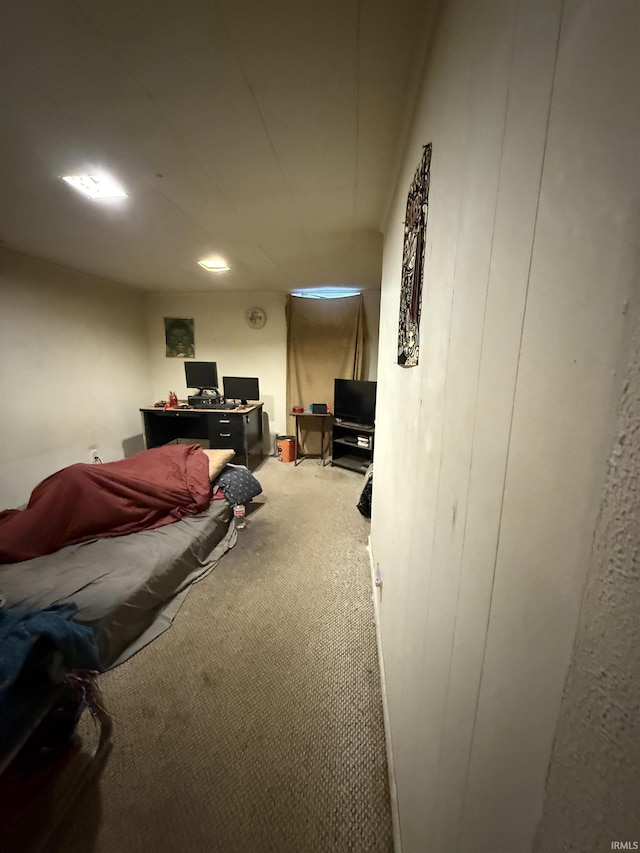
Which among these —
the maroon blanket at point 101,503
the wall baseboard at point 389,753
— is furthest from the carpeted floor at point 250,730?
the maroon blanket at point 101,503

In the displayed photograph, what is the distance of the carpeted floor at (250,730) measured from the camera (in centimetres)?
97

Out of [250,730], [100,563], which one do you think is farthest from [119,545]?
[250,730]

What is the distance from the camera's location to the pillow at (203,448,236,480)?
2654 millimetres

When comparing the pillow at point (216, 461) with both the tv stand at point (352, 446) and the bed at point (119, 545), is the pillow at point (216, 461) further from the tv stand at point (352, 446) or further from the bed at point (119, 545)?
the tv stand at point (352, 446)

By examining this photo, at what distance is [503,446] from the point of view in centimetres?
40

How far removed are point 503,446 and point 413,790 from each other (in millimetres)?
964

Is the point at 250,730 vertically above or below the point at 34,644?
below

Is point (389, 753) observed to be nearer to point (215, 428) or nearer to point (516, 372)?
point (516, 372)

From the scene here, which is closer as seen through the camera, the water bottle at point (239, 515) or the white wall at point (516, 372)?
the white wall at point (516, 372)

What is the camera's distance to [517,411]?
0.37 metres

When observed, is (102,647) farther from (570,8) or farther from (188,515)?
(570,8)

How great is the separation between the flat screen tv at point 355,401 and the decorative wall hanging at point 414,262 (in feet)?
8.79

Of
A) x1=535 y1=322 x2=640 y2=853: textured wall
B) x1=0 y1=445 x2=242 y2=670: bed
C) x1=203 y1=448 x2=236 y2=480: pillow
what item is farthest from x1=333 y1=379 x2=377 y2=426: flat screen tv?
x1=535 y1=322 x2=640 y2=853: textured wall

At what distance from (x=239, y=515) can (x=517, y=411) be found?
8.07 feet
